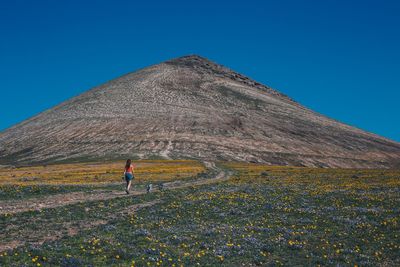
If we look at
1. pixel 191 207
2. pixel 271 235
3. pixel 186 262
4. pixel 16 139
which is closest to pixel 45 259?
pixel 186 262

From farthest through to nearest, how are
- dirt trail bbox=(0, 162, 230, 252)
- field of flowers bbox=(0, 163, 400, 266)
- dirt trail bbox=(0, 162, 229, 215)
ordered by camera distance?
dirt trail bbox=(0, 162, 229, 215), dirt trail bbox=(0, 162, 230, 252), field of flowers bbox=(0, 163, 400, 266)

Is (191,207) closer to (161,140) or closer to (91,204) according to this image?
(91,204)

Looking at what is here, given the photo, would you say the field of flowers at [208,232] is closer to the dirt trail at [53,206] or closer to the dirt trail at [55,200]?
the dirt trail at [53,206]

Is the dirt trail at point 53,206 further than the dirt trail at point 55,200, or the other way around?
the dirt trail at point 55,200

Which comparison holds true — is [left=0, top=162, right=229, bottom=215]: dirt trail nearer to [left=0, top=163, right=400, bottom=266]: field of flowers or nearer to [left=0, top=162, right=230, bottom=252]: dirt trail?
[left=0, top=162, right=230, bottom=252]: dirt trail

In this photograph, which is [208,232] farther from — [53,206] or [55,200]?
[55,200]

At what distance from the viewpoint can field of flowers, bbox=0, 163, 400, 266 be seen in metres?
20.0

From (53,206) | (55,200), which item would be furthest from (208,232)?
(55,200)

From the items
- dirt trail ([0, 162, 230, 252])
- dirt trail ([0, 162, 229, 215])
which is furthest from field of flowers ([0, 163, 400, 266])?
dirt trail ([0, 162, 229, 215])

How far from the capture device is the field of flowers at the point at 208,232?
2003 cm

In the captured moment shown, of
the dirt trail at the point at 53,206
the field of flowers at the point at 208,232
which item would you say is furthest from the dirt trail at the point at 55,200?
the field of flowers at the point at 208,232

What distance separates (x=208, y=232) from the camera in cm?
2519

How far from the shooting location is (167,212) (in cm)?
3191

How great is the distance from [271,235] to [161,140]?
142856 mm
